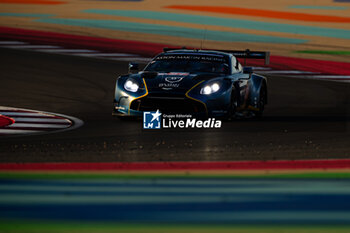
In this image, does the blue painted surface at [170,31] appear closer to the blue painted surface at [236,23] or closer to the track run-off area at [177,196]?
the blue painted surface at [236,23]

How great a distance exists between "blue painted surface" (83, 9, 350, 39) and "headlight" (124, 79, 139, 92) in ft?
74.2

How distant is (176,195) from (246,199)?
0.67 m

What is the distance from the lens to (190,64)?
14.9 meters

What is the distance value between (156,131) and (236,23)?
27.1 m

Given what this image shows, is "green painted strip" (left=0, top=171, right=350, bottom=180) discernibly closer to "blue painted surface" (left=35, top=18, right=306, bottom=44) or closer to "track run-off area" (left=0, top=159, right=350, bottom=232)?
"track run-off area" (left=0, top=159, right=350, bottom=232)

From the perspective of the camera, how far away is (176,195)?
8219 millimetres

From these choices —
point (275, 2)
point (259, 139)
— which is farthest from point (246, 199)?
point (275, 2)

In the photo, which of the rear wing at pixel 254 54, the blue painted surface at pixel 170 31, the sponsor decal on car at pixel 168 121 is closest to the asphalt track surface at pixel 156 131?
the sponsor decal on car at pixel 168 121

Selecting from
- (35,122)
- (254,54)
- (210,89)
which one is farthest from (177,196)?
(254,54)

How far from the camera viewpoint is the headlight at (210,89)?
13.8 metres

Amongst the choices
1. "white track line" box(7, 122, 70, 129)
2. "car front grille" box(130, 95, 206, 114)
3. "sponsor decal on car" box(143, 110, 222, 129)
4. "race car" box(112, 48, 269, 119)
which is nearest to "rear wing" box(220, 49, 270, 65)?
"race car" box(112, 48, 269, 119)

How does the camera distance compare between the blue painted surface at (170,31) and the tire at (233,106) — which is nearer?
the tire at (233,106)

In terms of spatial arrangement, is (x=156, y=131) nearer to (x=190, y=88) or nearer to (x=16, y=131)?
(x=190, y=88)

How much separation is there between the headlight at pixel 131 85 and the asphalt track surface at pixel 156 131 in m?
0.59
